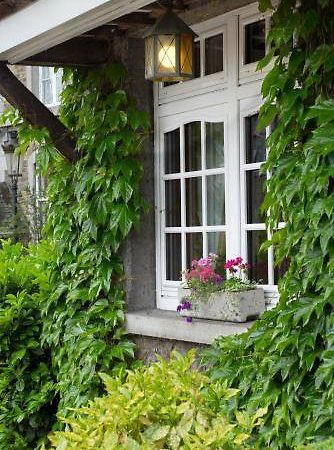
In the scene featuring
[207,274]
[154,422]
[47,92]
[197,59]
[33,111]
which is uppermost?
[47,92]

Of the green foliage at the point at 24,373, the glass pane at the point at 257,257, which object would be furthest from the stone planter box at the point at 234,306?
the green foliage at the point at 24,373

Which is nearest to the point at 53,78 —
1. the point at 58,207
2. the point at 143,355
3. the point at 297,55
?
the point at 58,207

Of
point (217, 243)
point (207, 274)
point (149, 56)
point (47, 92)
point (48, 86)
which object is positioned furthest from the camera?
point (47, 92)

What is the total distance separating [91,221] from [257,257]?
4.48 ft

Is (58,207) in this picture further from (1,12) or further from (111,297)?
(1,12)

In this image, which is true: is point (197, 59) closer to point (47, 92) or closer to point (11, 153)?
point (11, 153)

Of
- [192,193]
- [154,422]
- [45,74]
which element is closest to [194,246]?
[192,193]

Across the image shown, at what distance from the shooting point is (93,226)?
6707 millimetres

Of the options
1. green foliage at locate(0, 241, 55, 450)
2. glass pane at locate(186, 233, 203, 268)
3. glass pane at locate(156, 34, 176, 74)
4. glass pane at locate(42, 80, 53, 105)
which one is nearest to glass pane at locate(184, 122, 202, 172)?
glass pane at locate(186, 233, 203, 268)

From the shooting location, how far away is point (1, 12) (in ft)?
20.8

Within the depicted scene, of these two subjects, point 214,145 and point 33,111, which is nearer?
point 214,145

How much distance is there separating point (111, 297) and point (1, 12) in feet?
7.17

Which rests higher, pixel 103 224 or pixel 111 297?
pixel 103 224

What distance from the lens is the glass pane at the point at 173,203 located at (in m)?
6.70
